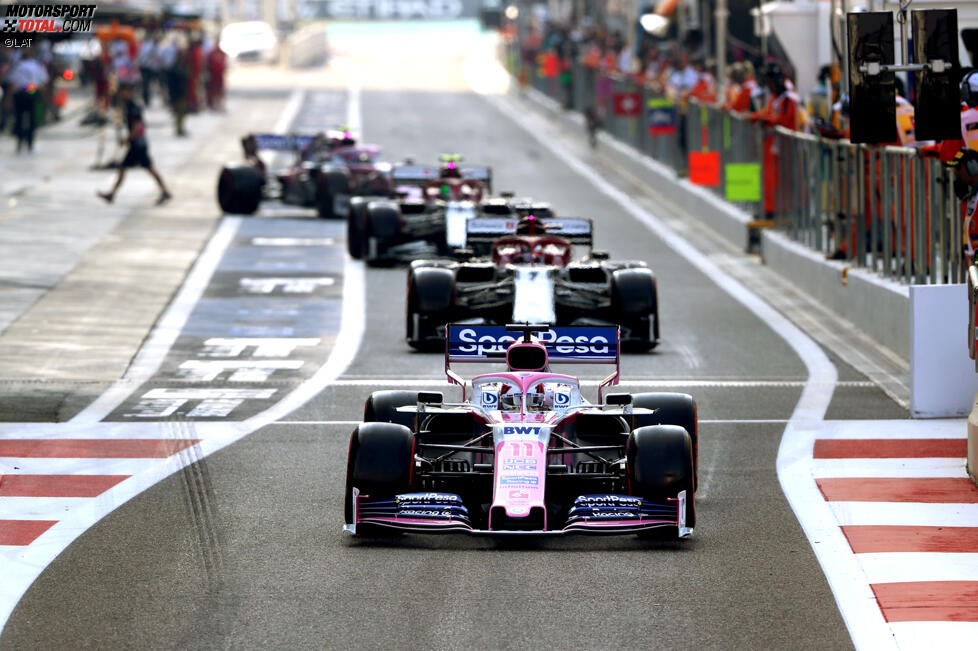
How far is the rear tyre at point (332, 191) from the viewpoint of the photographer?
26.9 meters

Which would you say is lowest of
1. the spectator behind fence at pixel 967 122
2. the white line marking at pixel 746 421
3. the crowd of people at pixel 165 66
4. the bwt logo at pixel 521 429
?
the white line marking at pixel 746 421

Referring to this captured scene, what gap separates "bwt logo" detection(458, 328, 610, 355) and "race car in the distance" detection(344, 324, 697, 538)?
24cm

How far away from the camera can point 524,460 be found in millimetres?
9711

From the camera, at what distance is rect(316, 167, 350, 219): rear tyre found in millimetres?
26891

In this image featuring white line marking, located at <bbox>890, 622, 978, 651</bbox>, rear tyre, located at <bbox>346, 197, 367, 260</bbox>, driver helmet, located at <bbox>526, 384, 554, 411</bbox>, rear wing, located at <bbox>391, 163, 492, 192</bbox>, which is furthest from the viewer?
rear wing, located at <bbox>391, 163, 492, 192</bbox>

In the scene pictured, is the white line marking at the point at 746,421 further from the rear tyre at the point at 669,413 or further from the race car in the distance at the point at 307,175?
the race car in the distance at the point at 307,175

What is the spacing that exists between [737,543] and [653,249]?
1459cm

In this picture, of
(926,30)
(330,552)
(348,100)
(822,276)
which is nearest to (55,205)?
(822,276)

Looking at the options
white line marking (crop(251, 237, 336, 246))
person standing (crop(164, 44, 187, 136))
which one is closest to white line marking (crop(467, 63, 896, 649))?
white line marking (crop(251, 237, 336, 246))

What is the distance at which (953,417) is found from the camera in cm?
1315

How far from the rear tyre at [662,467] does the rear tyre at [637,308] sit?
20.5 ft

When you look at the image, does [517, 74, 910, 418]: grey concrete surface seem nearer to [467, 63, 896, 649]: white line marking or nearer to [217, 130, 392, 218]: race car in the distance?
[467, 63, 896, 649]: white line marking

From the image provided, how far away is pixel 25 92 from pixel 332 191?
42.0ft

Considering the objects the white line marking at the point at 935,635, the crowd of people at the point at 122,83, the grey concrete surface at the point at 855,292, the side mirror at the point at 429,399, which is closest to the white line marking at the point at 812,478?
the white line marking at the point at 935,635
